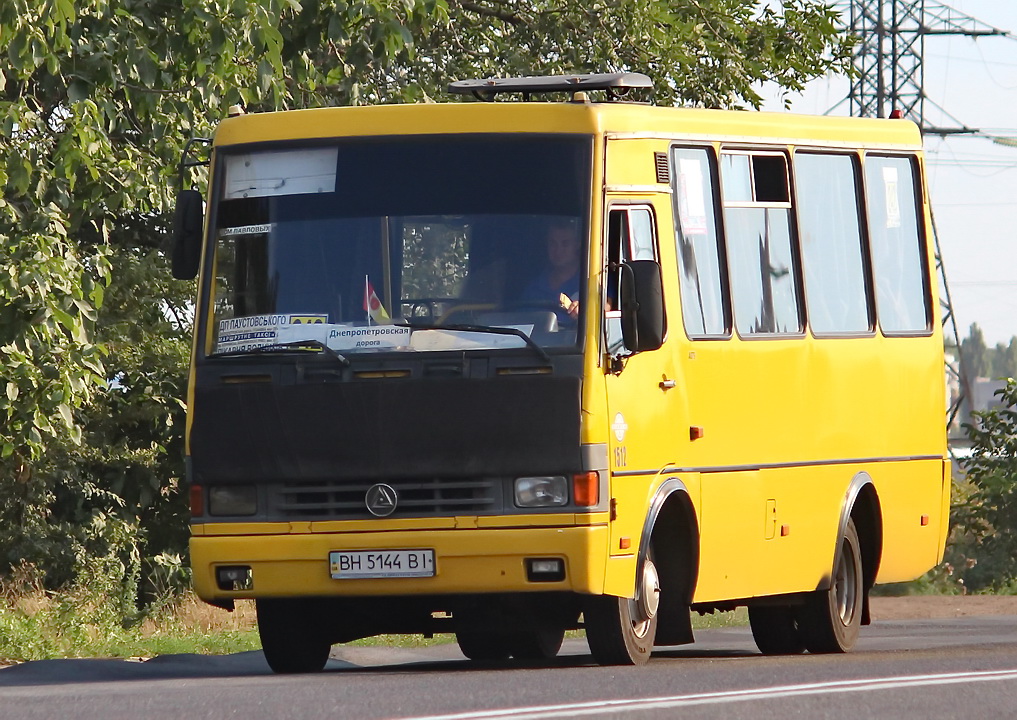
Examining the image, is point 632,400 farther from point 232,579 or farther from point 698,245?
point 232,579

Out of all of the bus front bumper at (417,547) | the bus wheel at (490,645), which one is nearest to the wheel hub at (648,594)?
the bus front bumper at (417,547)

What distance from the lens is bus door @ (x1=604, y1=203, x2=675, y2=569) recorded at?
10891 millimetres

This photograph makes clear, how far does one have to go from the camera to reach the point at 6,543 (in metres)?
21.3

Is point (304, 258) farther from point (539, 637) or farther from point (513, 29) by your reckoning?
point (513, 29)

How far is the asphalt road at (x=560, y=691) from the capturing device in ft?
27.5

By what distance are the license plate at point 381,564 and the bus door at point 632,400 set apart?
95 centimetres

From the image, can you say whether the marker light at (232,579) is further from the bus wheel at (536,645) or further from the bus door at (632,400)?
the bus wheel at (536,645)

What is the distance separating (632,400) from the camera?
1110 centimetres

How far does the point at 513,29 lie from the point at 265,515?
547 inches

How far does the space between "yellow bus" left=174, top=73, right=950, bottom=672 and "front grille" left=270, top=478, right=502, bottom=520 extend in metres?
0.01

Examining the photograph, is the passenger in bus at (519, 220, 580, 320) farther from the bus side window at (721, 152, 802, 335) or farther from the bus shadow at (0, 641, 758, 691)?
the bus shadow at (0, 641, 758, 691)

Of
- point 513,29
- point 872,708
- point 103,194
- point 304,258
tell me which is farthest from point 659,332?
point 513,29

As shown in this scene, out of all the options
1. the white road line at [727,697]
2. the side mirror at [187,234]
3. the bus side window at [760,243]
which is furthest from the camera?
the bus side window at [760,243]

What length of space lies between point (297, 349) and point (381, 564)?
3.90 feet
